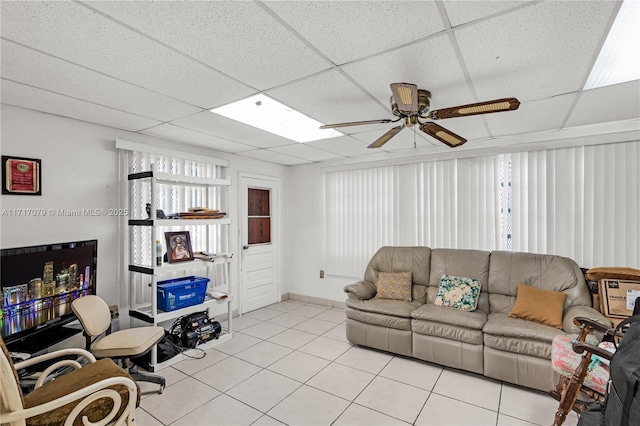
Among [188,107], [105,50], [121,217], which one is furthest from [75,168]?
[105,50]

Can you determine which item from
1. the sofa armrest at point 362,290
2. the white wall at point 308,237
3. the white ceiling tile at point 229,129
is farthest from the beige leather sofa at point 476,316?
the white ceiling tile at point 229,129

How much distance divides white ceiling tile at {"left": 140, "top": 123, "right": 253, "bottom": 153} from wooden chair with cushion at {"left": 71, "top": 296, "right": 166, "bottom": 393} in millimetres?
1817

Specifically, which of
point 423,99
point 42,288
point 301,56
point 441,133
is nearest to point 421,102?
point 423,99

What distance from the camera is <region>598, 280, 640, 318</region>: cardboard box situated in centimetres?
259

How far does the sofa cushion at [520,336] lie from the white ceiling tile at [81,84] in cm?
341

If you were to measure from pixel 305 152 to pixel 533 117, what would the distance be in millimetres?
2792

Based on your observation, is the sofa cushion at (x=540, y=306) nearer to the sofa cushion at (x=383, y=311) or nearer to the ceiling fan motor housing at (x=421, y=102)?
the sofa cushion at (x=383, y=311)

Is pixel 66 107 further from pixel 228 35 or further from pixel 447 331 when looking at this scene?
pixel 447 331

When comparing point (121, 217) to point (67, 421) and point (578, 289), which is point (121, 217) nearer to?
point (67, 421)

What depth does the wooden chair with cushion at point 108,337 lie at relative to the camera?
95.1 inches

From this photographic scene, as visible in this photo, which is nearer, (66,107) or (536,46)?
(536,46)

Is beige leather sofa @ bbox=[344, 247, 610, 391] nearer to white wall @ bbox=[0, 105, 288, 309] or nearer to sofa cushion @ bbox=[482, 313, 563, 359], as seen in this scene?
sofa cushion @ bbox=[482, 313, 563, 359]

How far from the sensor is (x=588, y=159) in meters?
3.36

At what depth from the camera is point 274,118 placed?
3055mm
